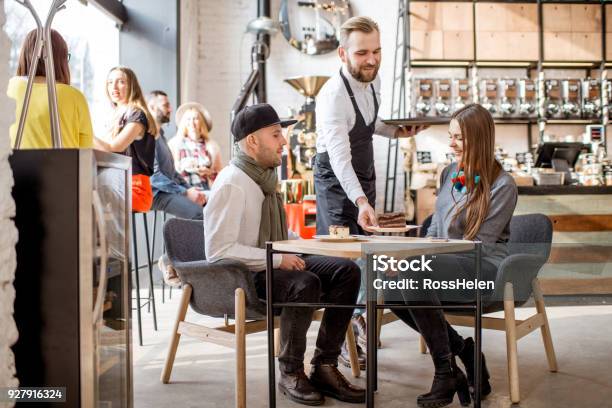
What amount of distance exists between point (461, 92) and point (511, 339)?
4880 mm

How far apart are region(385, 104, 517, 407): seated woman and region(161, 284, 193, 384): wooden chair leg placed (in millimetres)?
830

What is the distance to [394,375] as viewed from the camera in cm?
308

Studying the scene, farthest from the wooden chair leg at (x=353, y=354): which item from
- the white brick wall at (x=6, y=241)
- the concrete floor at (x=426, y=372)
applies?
the white brick wall at (x=6, y=241)

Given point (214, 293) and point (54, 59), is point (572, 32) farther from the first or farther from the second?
point (54, 59)

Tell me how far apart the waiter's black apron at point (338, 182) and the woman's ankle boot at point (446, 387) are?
3.12 ft

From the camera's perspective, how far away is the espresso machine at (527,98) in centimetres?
727

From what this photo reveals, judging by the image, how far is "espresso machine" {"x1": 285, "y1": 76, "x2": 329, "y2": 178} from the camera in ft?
22.3

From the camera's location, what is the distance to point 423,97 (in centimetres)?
721

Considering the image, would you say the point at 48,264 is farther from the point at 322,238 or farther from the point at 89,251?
the point at 322,238

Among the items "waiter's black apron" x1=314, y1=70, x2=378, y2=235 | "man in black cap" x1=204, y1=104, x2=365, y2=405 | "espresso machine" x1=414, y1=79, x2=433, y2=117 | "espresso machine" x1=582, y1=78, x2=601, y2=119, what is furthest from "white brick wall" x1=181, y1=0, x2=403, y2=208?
"man in black cap" x1=204, y1=104, x2=365, y2=405

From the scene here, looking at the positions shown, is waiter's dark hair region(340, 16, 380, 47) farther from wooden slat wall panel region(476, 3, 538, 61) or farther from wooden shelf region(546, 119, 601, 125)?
wooden shelf region(546, 119, 601, 125)

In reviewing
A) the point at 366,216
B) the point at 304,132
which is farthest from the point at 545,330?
the point at 304,132

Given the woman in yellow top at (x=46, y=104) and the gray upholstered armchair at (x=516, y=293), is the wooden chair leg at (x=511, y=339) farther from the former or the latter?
the woman in yellow top at (x=46, y=104)

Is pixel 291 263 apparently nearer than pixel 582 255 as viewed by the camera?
Yes
